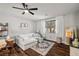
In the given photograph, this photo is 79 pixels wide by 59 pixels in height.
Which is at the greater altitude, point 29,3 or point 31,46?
point 29,3

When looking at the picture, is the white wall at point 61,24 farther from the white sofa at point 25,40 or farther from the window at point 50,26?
the white sofa at point 25,40

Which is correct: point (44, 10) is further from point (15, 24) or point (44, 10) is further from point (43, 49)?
point (43, 49)

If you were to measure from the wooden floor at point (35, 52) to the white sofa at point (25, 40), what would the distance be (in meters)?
0.06

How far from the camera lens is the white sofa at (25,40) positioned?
2062 millimetres

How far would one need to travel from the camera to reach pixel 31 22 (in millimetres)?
2080

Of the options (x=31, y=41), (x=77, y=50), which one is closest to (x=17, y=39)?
(x=31, y=41)

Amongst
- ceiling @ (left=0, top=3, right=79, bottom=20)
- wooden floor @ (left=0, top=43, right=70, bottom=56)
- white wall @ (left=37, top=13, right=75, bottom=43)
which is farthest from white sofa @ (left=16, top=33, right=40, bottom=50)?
ceiling @ (left=0, top=3, right=79, bottom=20)

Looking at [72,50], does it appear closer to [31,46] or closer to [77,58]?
[77,58]

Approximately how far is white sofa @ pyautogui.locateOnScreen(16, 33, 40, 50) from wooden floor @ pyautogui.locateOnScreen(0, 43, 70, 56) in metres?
0.06

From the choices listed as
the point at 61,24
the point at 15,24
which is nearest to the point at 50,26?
the point at 61,24

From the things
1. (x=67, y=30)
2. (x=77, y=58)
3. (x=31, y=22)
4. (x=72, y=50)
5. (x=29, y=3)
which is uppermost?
(x=29, y=3)

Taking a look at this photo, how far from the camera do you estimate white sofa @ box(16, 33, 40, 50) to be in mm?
2062

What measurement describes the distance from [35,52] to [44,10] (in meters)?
0.70

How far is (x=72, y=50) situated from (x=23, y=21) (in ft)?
3.03
